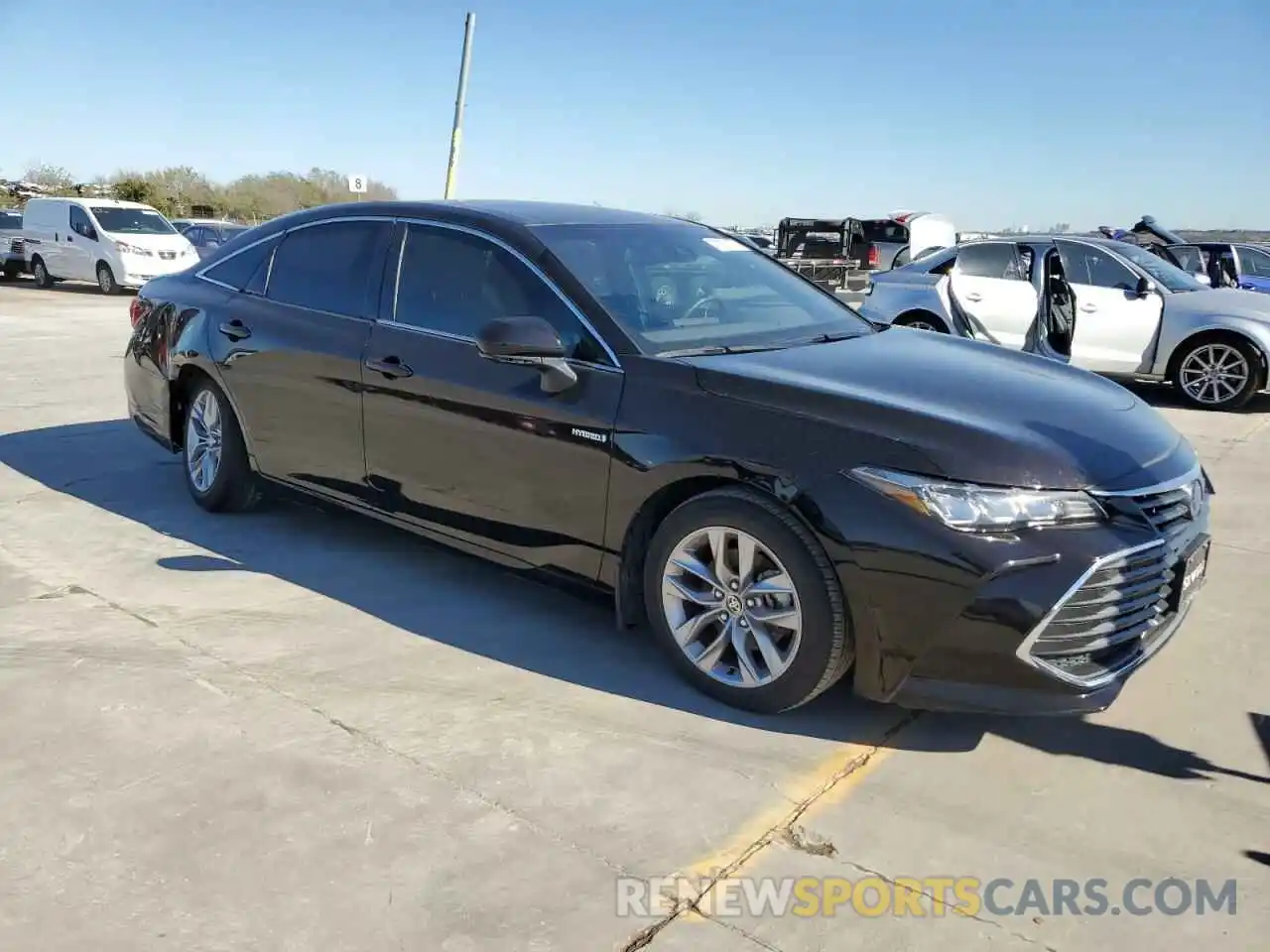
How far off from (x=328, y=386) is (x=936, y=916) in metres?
3.28

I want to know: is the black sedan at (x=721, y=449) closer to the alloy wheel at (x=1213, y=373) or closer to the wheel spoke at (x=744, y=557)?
the wheel spoke at (x=744, y=557)

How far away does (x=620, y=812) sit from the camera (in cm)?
289

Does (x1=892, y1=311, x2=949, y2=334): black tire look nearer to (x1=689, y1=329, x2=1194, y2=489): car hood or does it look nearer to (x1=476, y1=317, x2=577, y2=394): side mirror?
(x1=689, y1=329, x2=1194, y2=489): car hood

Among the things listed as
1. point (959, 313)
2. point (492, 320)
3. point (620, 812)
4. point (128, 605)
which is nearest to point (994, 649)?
point (620, 812)

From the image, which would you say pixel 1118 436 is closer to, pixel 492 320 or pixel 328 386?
pixel 492 320

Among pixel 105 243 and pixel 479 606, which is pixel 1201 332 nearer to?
pixel 479 606

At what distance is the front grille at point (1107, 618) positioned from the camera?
300 centimetres

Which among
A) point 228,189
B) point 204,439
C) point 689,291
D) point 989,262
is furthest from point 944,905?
point 228,189

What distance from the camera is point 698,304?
4.17 metres

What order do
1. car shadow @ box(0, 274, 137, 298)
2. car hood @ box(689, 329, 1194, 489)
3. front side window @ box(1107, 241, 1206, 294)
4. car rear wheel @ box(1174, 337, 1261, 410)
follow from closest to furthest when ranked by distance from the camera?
1. car hood @ box(689, 329, 1194, 489)
2. car rear wheel @ box(1174, 337, 1261, 410)
3. front side window @ box(1107, 241, 1206, 294)
4. car shadow @ box(0, 274, 137, 298)

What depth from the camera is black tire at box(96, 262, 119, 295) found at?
21.1 metres

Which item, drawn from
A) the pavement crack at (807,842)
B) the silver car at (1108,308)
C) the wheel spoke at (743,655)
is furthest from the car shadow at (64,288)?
the pavement crack at (807,842)

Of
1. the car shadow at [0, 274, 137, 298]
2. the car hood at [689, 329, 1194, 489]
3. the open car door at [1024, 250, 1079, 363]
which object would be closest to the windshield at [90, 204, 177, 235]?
the car shadow at [0, 274, 137, 298]

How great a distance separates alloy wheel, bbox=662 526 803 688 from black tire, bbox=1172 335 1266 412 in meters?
8.28
